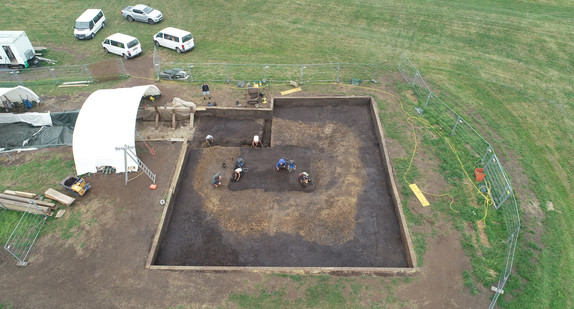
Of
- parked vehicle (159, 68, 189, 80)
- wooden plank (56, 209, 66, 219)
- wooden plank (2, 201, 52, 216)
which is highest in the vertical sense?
parked vehicle (159, 68, 189, 80)

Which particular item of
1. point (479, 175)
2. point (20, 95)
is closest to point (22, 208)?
point (20, 95)

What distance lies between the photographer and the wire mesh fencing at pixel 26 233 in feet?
49.4

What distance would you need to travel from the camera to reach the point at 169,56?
30.3 metres

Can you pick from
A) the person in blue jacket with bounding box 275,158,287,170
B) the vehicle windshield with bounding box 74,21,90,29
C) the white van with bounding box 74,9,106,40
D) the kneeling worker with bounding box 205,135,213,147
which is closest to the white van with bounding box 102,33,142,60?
the white van with bounding box 74,9,106,40

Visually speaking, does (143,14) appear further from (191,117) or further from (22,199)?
(22,199)

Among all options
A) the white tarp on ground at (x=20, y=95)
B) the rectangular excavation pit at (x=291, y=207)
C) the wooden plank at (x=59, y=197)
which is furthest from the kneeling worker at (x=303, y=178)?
the white tarp on ground at (x=20, y=95)

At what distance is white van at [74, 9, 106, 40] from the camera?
32531mm

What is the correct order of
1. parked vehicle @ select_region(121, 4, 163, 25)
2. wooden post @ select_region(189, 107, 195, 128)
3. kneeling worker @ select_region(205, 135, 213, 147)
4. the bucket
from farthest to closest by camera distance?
parked vehicle @ select_region(121, 4, 163, 25) → wooden post @ select_region(189, 107, 195, 128) → kneeling worker @ select_region(205, 135, 213, 147) → the bucket

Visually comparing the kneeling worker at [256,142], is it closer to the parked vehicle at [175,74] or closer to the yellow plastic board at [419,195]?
the yellow plastic board at [419,195]

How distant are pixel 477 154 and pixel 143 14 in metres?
35.2

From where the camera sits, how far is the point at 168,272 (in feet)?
46.8

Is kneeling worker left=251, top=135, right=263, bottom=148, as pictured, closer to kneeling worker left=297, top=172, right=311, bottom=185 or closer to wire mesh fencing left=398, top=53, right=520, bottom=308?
kneeling worker left=297, top=172, right=311, bottom=185

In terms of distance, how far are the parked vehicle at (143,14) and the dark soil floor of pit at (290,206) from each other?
20060 millimetres

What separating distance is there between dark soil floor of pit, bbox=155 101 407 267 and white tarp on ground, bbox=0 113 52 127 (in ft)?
34.0
